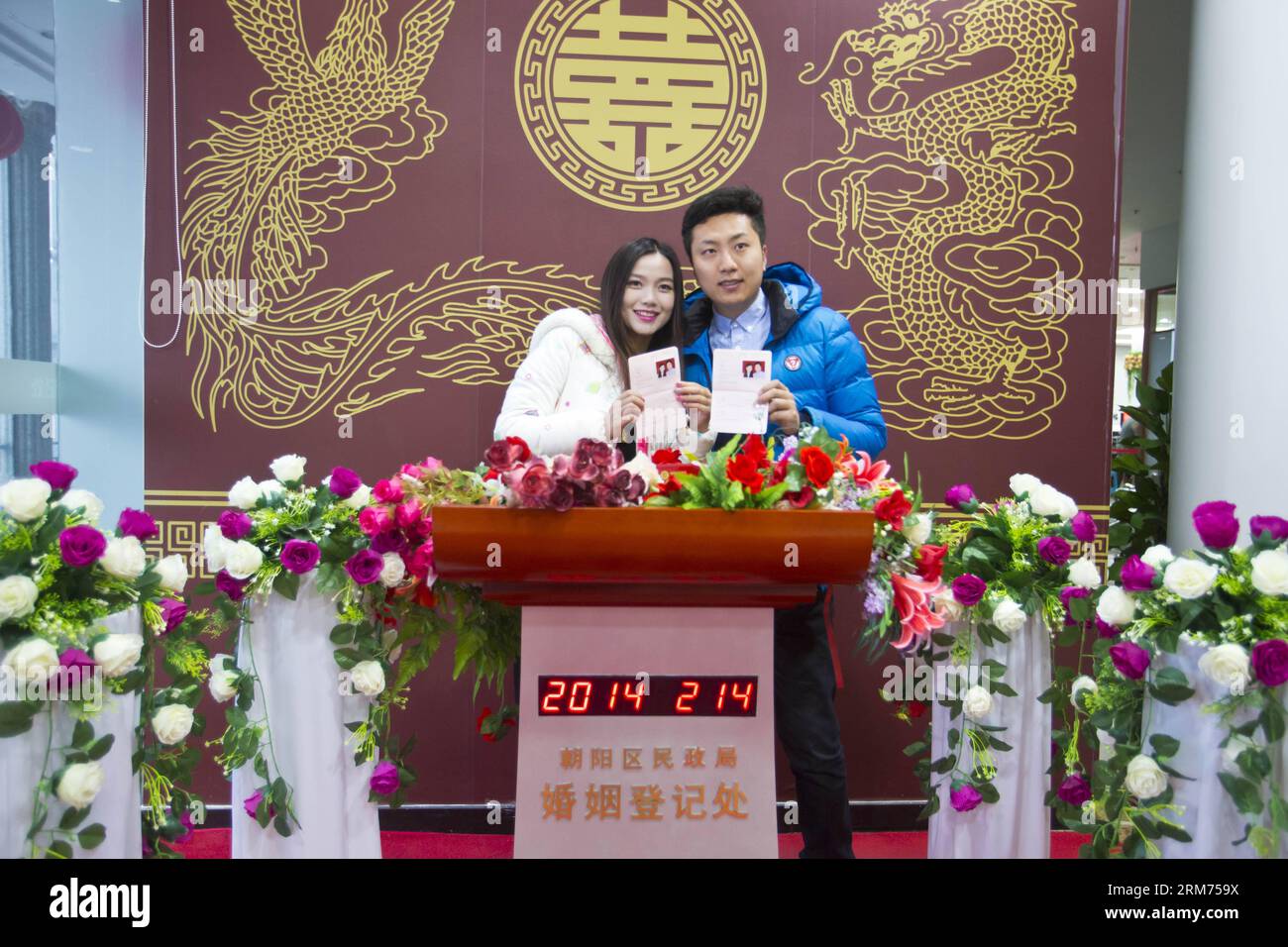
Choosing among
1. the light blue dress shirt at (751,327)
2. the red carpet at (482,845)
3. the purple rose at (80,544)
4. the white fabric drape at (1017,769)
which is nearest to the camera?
the purple rose at (80,544)

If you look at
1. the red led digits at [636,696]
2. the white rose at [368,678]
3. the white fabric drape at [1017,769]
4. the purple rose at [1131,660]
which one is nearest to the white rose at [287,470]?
the white rose at [368,678]

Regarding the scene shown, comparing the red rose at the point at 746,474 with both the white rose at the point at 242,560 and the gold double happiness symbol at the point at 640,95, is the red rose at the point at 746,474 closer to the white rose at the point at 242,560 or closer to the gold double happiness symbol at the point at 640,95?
the white rose at the point at 242,560

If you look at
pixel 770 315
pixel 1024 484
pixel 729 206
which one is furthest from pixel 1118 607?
pixel 729 206

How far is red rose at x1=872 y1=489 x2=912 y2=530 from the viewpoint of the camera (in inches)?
76.1

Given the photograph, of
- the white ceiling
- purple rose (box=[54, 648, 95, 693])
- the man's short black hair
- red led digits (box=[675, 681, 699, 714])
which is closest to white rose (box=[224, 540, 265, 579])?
purple rose (box=[54, 648, 95, 693])

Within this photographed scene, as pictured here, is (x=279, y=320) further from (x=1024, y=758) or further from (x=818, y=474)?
(x=1024, y=758)

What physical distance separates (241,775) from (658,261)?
171 cm

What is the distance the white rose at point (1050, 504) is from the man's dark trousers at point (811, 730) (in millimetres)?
592

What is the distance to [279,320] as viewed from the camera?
3363 mm

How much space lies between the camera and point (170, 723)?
6.63ft

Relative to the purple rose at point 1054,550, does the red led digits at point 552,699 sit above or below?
below

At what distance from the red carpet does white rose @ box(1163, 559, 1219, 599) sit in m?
1.55

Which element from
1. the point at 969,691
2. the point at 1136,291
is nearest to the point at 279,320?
the point at 969,691

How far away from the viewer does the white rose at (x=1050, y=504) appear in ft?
7.89
